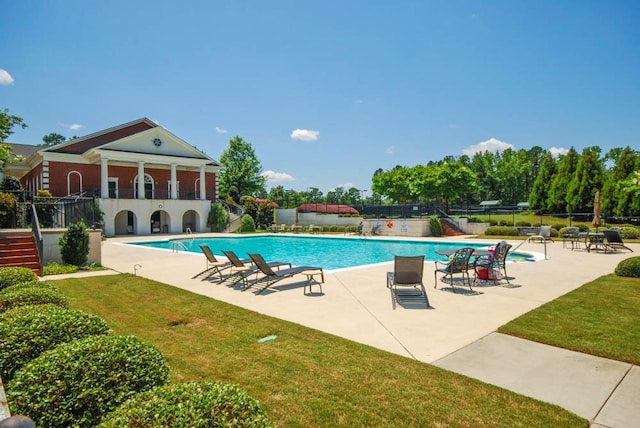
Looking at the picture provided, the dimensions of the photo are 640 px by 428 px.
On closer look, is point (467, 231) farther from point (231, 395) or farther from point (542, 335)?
point (231, 395)

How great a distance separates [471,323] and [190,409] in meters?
5.42

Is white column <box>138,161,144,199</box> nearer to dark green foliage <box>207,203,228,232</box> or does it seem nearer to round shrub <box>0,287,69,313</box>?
dark green foliage <box>207,203,228,232</box>

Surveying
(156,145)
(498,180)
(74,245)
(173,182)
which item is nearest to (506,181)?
(498,180)

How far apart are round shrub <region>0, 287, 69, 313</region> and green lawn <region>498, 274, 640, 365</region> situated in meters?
6.51

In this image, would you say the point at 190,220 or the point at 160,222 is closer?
the point at 160,222

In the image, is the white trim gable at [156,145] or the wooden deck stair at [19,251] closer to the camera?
the wooden deck stair at [19,251]

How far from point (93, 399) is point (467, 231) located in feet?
101

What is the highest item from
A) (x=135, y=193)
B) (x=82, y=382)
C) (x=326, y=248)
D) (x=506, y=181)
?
(x=506, y=181)

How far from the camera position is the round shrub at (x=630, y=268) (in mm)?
9906

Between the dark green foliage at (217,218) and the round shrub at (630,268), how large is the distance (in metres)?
30.0

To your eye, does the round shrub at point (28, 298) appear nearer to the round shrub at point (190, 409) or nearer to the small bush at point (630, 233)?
the round shrub at point (190, 409)

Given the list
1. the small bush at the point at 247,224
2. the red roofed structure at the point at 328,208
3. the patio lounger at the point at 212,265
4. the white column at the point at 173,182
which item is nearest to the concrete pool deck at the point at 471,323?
the patio lounger at the point at 212,265

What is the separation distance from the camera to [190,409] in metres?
1.84

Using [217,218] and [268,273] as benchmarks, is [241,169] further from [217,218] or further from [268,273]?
[268,273]
